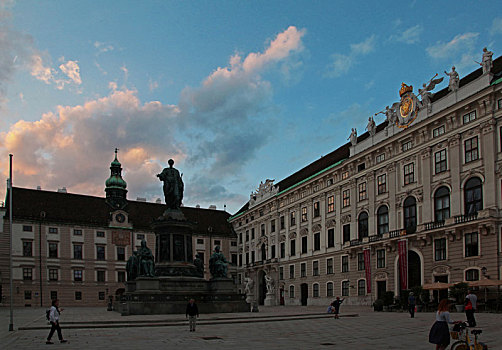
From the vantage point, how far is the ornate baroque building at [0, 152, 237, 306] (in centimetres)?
6900

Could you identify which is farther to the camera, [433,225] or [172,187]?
[433,225]

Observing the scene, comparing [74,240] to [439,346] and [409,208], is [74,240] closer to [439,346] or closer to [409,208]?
[409,208]

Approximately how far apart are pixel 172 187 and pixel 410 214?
21.3m

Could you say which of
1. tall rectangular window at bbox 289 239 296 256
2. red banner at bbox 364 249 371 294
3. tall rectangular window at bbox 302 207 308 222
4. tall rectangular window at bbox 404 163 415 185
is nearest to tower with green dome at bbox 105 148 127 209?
tall rectangular window at bbox 289 239 296 256

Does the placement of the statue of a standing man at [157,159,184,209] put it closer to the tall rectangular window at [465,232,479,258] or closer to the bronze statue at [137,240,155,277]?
the bronze statue at [137,240,155,277]

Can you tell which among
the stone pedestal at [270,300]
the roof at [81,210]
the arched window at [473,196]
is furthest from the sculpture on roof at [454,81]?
the roof at [81,210]

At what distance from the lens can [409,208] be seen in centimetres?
4559

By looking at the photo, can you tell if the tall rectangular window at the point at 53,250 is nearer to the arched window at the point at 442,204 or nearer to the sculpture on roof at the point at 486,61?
the arched window at the point at 442,204

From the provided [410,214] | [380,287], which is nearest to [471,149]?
[410,214]

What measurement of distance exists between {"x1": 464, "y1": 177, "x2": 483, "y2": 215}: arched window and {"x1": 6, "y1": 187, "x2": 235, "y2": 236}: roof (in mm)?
51895

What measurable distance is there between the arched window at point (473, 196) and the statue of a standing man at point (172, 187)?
21.5 m

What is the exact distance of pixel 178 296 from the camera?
3266 centimetres

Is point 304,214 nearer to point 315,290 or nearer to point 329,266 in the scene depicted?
point 329,266

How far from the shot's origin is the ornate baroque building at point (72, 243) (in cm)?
6900
